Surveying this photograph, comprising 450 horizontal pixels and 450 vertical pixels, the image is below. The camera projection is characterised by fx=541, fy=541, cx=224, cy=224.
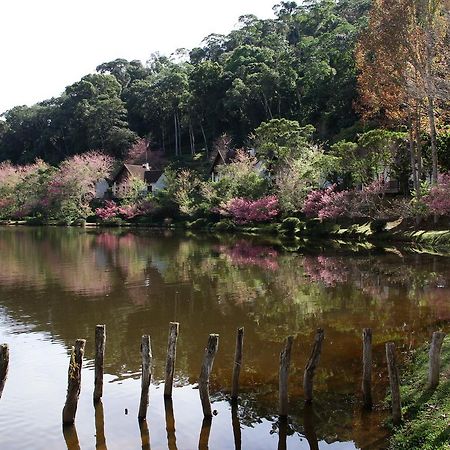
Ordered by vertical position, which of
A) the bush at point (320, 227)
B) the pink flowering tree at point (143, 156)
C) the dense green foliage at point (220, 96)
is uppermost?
the dense green foliage at point (220, 96)

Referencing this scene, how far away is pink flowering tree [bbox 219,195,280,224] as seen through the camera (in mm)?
53250

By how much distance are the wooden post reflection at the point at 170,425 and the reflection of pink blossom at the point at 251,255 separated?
1946cm

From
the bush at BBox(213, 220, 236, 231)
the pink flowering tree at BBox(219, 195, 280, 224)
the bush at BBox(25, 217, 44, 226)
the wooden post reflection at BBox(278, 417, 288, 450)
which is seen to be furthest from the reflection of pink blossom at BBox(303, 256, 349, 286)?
the bush at BBox(25, 217, 44, 226)

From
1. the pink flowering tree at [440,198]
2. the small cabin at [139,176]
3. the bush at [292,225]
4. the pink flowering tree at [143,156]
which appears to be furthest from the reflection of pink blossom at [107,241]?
the pink flowering tree at [143,156]

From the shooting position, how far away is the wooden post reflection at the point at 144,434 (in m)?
9.77

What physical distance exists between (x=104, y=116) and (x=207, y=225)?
45.3 metres

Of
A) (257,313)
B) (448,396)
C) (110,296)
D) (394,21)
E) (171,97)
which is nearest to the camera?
(448,396)

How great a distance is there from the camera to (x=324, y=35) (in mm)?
85812

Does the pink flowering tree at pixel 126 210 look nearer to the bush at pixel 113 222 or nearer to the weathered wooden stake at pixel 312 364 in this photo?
the bush at pixel 113 222

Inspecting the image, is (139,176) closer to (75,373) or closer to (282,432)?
(75,373)

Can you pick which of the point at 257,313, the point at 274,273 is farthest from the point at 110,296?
the point at 274,273

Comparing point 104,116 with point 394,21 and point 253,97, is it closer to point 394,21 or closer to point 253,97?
point 253,97

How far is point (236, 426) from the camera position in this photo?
34.0ft

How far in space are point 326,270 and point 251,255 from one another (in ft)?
28.2
